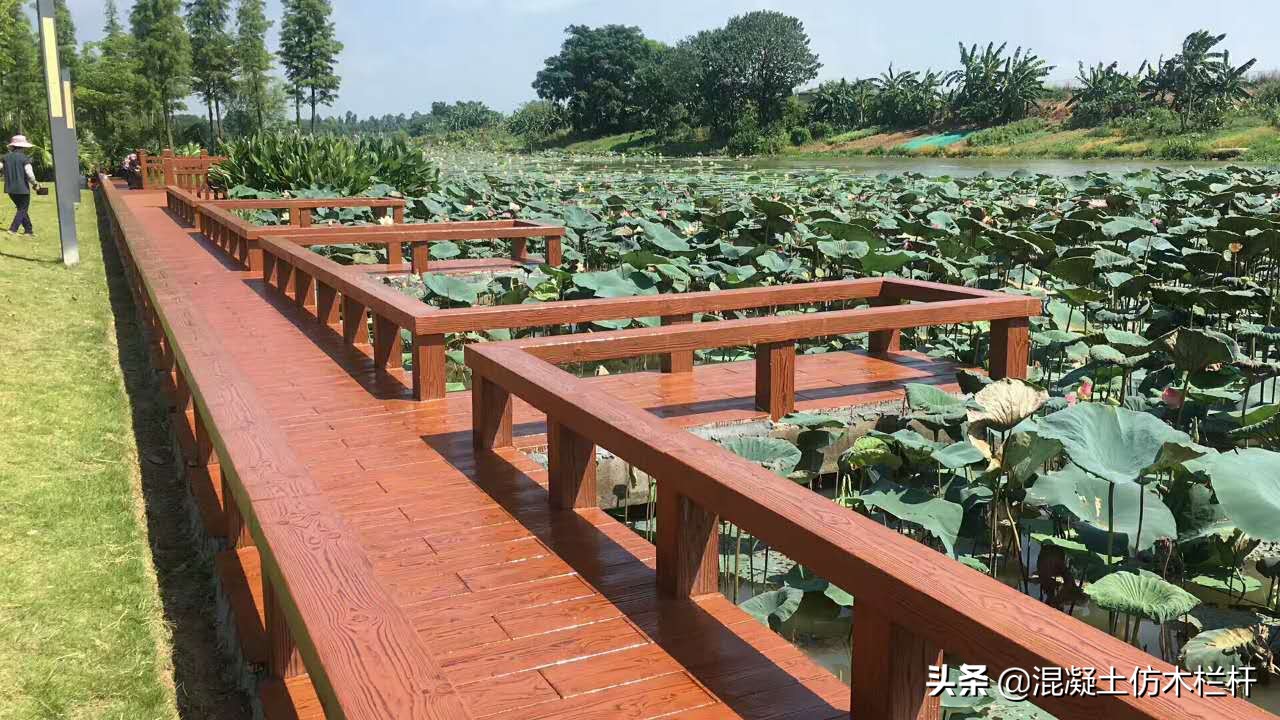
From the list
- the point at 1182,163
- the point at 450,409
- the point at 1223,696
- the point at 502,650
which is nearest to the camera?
the point at 1223,696

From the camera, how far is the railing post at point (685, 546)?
2770 millimetres

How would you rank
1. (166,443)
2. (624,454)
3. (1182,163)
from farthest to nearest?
(1182,163) → (166,443) → (624,454)

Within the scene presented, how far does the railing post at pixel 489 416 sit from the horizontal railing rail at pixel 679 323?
0.77 feet

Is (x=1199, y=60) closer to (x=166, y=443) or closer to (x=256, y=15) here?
(x=256, y=15)

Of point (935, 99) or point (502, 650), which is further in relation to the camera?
point (935, 99)

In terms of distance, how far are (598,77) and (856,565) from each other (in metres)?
81.1

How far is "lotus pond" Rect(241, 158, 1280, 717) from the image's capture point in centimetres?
284

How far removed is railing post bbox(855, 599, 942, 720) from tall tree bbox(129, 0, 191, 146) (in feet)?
141

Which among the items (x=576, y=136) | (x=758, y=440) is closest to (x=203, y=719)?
(x=758, y=440)

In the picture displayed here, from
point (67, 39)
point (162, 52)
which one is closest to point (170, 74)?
point (162, 52)

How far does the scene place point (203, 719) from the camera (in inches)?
117

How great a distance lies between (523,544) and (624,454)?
50cm

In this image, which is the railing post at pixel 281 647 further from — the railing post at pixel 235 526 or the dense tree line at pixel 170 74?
the dense tree line at pixel 170 74

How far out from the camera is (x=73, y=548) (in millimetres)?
3912
